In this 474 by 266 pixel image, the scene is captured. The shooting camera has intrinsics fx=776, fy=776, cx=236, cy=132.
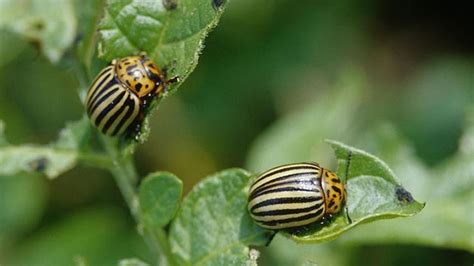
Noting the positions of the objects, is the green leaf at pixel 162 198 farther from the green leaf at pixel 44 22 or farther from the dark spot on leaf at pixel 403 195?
the green leaf at pixel 44 22

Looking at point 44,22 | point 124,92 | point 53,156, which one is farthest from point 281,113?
point 124,92

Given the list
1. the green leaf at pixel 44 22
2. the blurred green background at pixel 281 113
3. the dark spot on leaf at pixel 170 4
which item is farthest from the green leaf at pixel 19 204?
the dark spot on leaf at pixel 170 4

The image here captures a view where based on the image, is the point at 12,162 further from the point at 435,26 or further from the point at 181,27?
the point at 435,26

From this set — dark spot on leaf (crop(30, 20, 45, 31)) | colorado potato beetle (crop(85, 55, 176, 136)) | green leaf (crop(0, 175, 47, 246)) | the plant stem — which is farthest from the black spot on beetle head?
green leaf (crop(0, 175, 47, 246))

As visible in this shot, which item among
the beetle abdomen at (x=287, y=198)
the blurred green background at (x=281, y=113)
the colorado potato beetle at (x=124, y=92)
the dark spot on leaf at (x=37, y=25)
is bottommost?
the blurred green background at (x=281, y=113)

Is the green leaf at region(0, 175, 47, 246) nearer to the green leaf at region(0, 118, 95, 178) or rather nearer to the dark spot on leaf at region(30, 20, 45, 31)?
the dark spot on leaf at region(30, 20, 45, 31)

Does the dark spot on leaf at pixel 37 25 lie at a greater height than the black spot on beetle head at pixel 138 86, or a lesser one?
lesser

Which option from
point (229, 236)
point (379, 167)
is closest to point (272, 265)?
point (229, 236)
